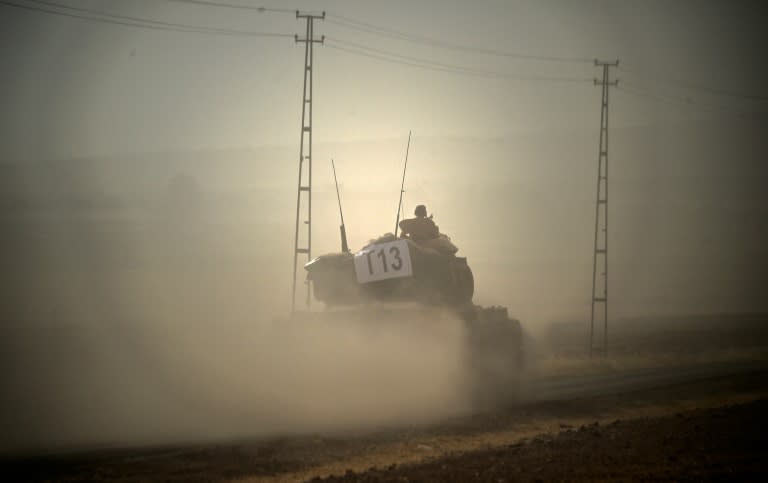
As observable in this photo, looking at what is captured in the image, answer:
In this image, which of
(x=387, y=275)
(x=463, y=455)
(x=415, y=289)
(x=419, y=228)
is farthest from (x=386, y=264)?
(x=463, y=455)

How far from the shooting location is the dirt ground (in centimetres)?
1008

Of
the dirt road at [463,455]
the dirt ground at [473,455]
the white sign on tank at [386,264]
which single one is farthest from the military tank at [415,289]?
the dirt road at [463,455]

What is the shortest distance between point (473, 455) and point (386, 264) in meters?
7.18

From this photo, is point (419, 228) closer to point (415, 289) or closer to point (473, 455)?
point (415, 289)

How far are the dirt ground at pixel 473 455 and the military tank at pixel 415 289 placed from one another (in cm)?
294

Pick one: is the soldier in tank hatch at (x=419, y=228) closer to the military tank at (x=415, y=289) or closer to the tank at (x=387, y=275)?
the military tank at (x=415, y=289)

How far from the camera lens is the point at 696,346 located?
3117 centimetres

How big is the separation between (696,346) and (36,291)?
3082 cm

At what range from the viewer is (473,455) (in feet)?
37.0

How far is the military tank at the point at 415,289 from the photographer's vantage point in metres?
17.9

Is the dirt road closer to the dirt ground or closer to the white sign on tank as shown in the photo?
the dirt ground

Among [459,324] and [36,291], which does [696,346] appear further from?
[36,291]

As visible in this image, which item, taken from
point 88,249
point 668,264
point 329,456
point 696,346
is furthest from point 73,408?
point 668,264

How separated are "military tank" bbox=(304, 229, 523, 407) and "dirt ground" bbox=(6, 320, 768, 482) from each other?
294cm
